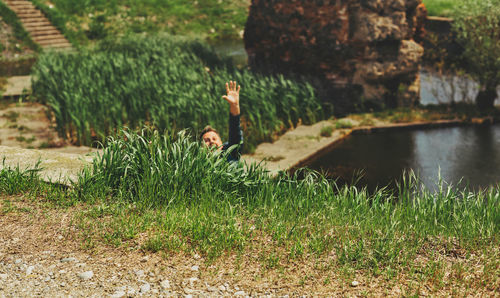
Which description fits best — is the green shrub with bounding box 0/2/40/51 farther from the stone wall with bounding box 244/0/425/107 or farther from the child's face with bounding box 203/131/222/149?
the child's face with bounding box 203/131/222/149

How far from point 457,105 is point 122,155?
7740 millimetres

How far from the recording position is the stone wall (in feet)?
34.6

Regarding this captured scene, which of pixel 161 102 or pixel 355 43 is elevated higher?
pixel 355 43

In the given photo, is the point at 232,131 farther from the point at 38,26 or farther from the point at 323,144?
the point at 38,26

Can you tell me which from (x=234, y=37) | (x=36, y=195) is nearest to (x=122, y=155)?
(x=36, y=195)

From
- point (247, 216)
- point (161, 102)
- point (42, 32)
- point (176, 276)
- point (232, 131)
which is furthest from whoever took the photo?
point (42, 32)

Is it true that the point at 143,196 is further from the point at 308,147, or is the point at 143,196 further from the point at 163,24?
the point at 163,24

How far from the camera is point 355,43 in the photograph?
420 inches

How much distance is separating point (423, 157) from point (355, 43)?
328 cm

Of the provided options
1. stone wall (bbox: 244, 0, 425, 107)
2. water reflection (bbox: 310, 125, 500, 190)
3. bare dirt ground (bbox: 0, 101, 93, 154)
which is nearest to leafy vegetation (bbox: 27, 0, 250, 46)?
bare dirt ground (bbox: 0, 101, 93, 154)

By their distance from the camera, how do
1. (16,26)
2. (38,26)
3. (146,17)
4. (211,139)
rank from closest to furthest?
(211,139), (16,26), (38,26), (146,17)

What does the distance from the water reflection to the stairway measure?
12801 mm

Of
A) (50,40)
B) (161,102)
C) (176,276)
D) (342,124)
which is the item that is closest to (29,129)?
(161,102)

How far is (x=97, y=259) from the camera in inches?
164
